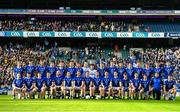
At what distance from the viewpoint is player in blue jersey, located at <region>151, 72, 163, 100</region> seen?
23062 millimetres

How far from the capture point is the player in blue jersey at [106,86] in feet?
75.3

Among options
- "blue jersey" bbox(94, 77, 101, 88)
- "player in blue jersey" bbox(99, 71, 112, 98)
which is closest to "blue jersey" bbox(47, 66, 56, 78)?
"blue jersey" bbox(94, 77, 101, 88)

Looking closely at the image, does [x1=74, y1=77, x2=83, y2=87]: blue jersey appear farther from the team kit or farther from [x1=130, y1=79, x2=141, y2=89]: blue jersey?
[x1=130, y1=79, x2=141, y2=89]: blue jersey

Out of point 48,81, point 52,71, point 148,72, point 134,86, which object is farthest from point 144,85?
point 48,81

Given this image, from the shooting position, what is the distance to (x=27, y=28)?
44.8 metres

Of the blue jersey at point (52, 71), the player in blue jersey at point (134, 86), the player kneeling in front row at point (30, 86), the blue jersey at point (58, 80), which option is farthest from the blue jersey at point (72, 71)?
the player in blue jersey at point (134, 86)

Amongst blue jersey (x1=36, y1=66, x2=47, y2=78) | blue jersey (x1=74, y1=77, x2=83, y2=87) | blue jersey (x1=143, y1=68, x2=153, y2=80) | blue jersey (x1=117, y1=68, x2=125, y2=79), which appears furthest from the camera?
blue jersey (x1=36, y1=66, x2=47, y2=78)

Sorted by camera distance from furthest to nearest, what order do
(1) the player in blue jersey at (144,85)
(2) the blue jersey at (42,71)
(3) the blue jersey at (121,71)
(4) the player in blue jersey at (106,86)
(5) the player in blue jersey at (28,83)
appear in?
(2) the blue jersey at (42,71) → (3) the blue jersey at (121,71) → (5) the player in blue jersey at (28,83) → (1) the player in blue jersey at (144,85) → (4) the player in blue jersey at (106,86)

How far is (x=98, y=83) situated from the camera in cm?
2338

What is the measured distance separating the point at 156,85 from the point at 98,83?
278 centimetres

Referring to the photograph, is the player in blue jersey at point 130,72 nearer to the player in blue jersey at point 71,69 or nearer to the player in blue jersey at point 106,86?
the player in blue jersey at point 106,86

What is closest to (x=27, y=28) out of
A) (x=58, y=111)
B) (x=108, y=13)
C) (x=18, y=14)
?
(x=18, y=14)

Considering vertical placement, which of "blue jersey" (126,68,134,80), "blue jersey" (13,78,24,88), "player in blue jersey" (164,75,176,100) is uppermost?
"blue jersey" (126,68,134,80)

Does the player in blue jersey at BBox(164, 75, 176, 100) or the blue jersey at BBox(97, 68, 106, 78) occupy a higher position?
the blue jersey at BBox(97, 68, 106, 78)
